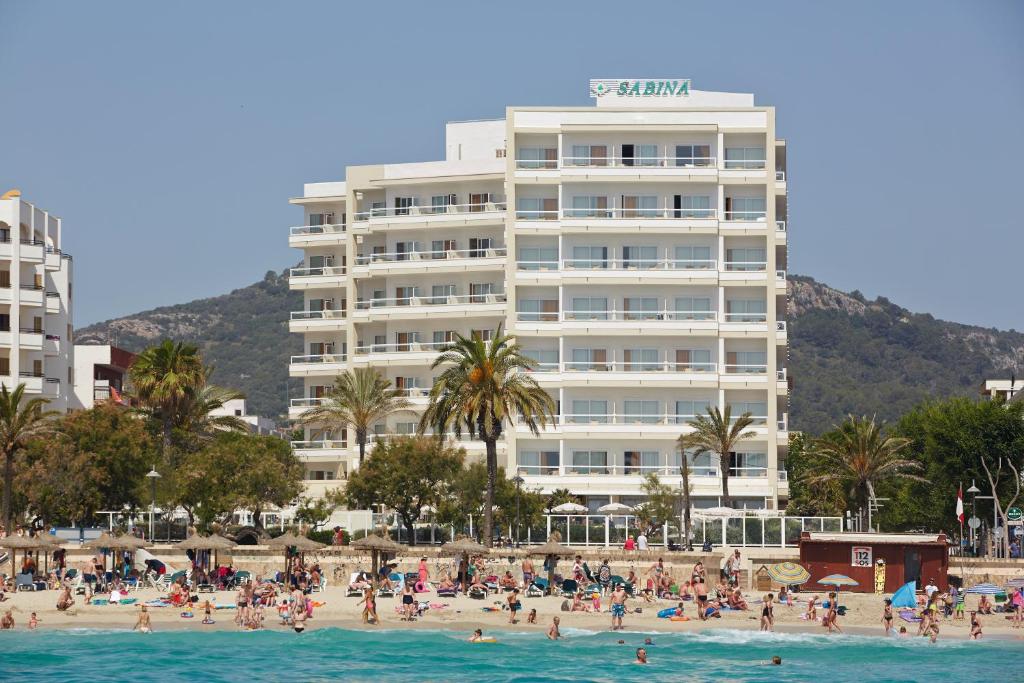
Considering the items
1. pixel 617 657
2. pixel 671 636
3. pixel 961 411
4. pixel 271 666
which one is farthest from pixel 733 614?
pixel 961 411

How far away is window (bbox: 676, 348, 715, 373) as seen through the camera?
277ft

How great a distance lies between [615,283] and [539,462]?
10.7 metres

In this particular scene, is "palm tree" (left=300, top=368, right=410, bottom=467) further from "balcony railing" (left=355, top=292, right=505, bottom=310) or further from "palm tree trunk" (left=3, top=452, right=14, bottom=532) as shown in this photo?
"palm tree trunk" (left=3, top=452, right=14, bottom=532)

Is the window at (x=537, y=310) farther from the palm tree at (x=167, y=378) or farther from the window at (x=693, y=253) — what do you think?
the palm tree at (x=167, y=378)

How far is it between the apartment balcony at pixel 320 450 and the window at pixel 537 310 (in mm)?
13669

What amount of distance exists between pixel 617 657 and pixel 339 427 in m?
37.9

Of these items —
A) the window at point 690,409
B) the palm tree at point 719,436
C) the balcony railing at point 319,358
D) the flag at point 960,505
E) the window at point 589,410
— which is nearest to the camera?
the flag at point 960,505

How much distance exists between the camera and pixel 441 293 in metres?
89.7

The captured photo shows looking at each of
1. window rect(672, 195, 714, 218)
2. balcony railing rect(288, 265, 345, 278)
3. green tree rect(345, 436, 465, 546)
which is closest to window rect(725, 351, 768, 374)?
window rect(672, 195, 714, 218)

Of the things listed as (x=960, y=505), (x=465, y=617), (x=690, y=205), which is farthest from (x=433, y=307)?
(x=465, y=617)

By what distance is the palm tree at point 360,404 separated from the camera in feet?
272

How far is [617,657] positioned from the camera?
50.1 m

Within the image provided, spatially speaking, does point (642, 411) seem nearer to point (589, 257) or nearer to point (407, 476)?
point (589, 257)

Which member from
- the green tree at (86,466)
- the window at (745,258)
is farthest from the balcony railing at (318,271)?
the window at (745,258)
